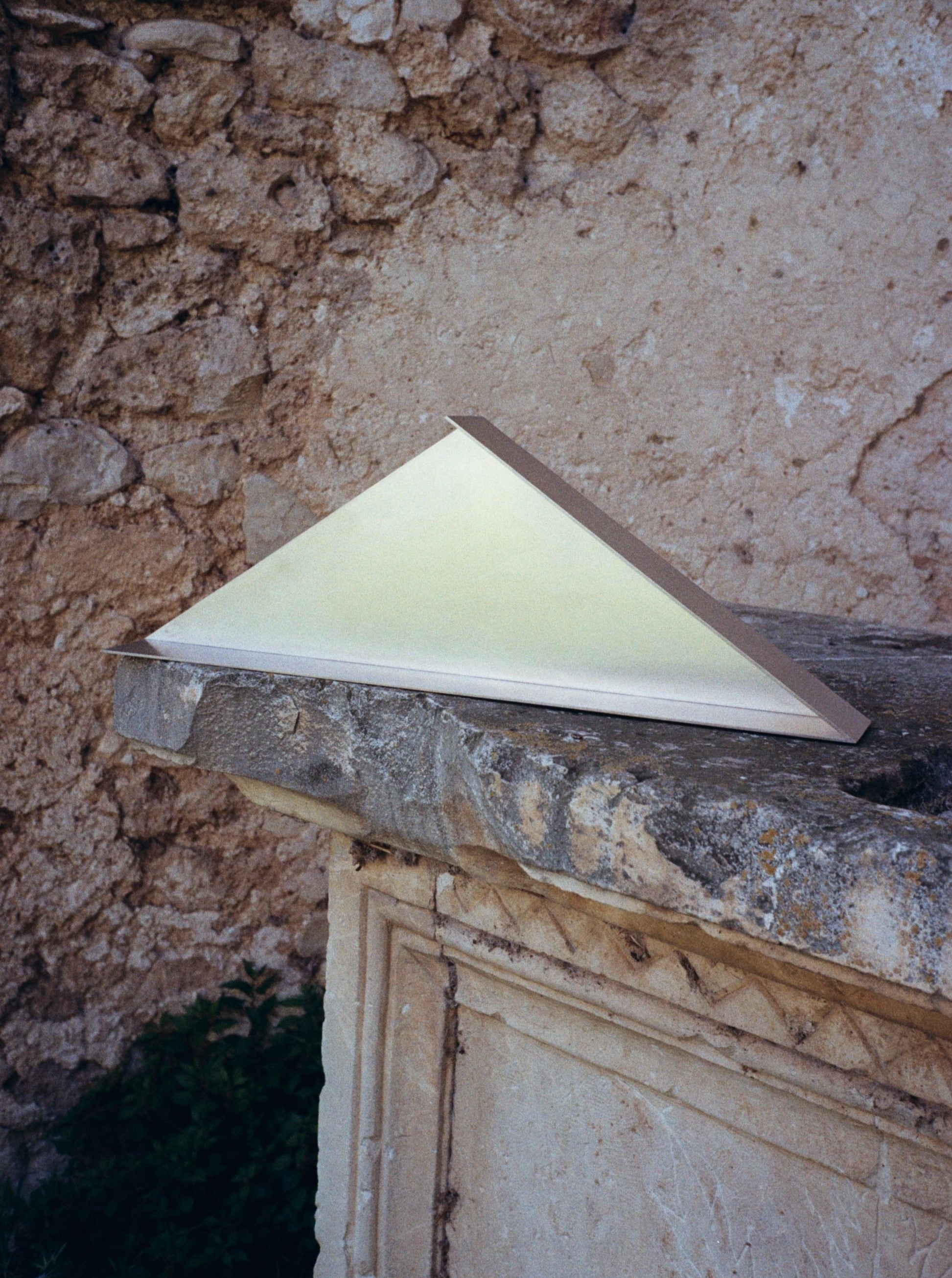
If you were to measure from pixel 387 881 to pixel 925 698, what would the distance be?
2.17ft

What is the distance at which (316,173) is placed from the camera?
2211 millimetres

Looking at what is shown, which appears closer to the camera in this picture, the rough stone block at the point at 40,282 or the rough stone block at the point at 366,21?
the rough stone block at the point at 40,282

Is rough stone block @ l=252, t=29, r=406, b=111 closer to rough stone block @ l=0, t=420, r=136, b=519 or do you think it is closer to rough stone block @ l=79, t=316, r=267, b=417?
rough stone block @ l=79, t=316, r=267, b=417

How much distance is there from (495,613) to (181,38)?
5.74 ft

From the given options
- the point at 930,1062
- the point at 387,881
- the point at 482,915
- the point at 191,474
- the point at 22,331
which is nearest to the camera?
the point at 930,1062

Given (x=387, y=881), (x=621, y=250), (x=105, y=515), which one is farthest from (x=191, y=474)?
(x=387, y=881)

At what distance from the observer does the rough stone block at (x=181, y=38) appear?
210cm

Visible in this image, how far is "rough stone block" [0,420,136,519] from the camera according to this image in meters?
2.06

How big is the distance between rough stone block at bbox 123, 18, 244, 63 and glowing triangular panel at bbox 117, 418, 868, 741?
1.53 meters

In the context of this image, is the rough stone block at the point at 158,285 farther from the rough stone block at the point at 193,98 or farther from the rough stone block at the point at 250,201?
the rough stone block at the point at 193,98

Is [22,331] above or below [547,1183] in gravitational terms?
above

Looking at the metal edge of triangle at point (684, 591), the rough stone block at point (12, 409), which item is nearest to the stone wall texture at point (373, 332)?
the rough stone block at point (12, 409)

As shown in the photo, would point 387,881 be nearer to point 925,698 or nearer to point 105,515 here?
point 925,698

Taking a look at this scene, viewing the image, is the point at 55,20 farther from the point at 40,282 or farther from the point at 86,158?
the point at 40,282
